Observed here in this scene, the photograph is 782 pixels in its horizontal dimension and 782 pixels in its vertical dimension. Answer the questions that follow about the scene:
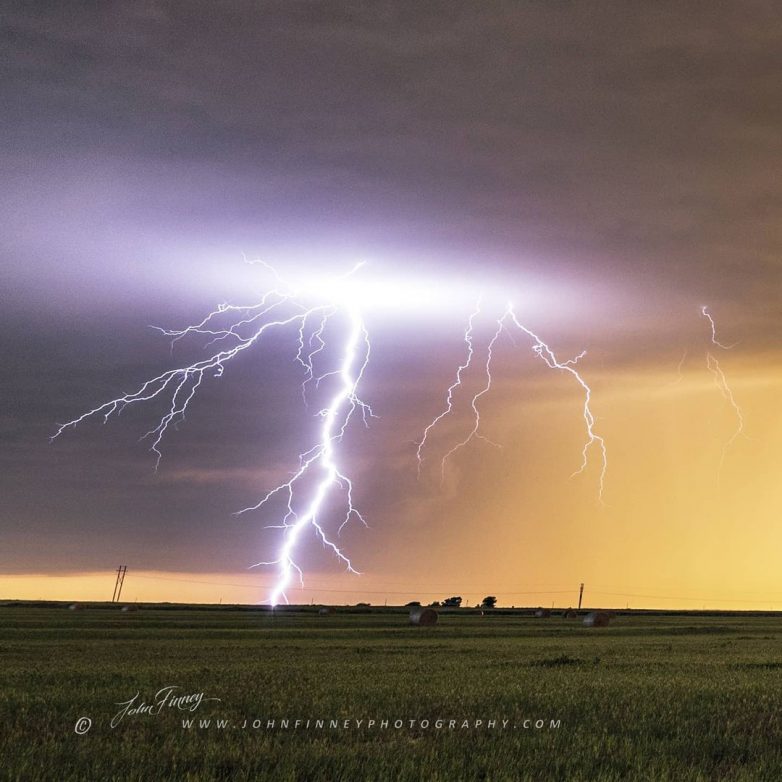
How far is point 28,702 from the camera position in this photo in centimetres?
1071

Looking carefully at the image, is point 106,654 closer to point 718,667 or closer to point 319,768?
point 718,667

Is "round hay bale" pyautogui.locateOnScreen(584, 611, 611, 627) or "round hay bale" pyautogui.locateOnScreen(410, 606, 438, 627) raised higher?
"round hay bale" pyautogui.locateOnScreen(584, 611, 611, 627)

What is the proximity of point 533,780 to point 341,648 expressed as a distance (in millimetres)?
22746

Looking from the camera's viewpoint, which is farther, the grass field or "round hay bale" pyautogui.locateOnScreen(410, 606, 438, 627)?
"round hay bale" pyautogui.locateOnScreen(410, 606, 438, 627)
